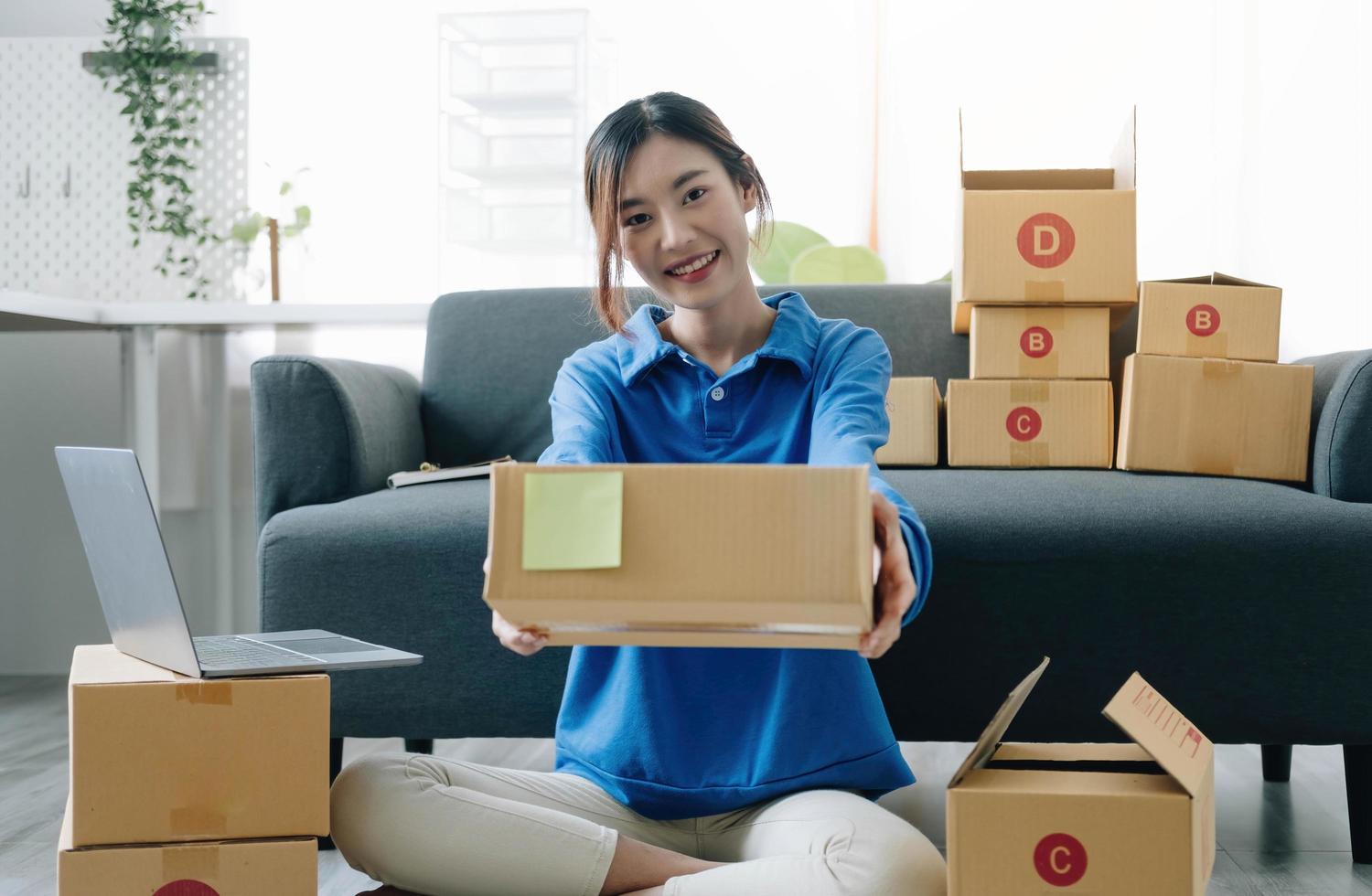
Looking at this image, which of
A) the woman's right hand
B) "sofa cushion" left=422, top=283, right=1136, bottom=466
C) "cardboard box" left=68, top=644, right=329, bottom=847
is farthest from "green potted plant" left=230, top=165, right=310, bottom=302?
the woman's right hand

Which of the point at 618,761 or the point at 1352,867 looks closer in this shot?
the point at 618,761

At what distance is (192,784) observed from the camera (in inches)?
36.9

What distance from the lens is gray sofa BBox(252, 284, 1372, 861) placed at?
4.47ft

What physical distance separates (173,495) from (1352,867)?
7.30 feet

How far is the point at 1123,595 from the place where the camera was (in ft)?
4.52

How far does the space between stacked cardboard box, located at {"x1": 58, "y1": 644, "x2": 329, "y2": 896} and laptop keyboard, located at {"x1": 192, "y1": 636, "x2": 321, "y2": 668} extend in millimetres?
27

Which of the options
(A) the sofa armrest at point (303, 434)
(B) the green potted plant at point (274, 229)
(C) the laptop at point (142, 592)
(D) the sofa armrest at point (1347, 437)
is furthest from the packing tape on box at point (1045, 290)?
(B) the green potted plant at point (274, 229)

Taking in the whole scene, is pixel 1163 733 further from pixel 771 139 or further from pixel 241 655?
pixel 771 139

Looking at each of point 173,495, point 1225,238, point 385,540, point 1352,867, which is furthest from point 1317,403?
point 173,495

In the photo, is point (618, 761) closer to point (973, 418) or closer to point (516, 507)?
point (516, 507)

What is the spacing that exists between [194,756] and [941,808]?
3.34 ft

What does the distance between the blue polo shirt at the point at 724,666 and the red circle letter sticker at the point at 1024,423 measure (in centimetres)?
68

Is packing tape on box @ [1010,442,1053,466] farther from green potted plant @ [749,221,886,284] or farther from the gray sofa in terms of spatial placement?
green potted plant @ [749,221,886,284]

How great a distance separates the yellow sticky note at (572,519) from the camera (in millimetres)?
741
